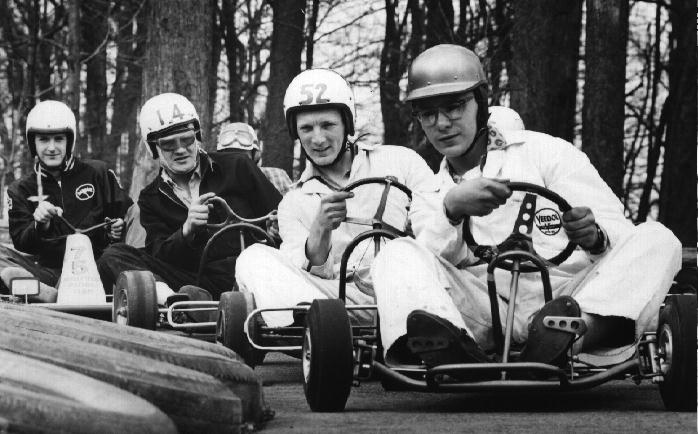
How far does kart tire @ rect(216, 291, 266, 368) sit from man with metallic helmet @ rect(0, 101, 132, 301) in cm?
333

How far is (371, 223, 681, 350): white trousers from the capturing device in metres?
4.99

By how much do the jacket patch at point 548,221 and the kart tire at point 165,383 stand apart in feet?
5.74

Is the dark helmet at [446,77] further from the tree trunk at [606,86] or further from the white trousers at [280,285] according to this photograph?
the tree trunk at [606,86]

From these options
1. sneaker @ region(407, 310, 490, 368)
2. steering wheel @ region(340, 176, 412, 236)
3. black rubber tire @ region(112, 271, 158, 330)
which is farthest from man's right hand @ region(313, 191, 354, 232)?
black rubber tire @ region(112, 271, 158, 330)

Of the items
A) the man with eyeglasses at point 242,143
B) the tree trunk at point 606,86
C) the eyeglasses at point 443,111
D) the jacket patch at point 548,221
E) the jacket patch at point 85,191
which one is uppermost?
the tree trunk at point 606,86

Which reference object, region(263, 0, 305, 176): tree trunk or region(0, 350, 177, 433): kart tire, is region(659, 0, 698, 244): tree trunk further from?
region(0, 350, 177, 433): kart tire

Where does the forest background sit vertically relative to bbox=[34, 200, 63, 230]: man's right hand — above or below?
above

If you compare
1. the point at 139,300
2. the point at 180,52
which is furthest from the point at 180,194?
the point at 180,52

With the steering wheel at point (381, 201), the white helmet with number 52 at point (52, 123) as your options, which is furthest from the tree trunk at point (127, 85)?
the steering wheel at point (381, 201)

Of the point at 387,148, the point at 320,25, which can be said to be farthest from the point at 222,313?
the point at 320,25

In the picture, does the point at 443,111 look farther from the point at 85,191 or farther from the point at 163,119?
the point at 85,191

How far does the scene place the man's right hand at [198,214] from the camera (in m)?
8.15

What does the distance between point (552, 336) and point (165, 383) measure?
1.46 m

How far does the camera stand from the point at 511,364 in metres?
4.81
